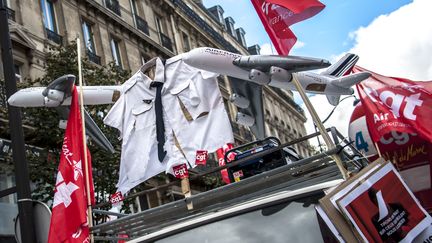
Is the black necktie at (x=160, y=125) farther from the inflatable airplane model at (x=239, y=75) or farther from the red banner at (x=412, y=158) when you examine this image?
the red banner at (x=412, y=158)

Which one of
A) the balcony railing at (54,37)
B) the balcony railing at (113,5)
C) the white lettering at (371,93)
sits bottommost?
the white lettering at (371,93)

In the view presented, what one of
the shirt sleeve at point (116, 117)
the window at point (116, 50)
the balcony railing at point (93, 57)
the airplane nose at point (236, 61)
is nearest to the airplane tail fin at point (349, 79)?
the airplane nose at point (236, 61)

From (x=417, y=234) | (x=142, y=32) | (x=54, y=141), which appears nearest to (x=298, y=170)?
(x=417, y=234)

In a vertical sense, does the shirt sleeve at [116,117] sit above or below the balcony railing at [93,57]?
below

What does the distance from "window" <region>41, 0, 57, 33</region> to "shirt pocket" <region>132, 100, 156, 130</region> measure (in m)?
14.6

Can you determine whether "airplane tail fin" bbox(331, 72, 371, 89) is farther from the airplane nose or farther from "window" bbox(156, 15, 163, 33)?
"window" bbox(156, 15, 163, 33)

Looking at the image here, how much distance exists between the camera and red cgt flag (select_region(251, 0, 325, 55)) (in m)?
4.56

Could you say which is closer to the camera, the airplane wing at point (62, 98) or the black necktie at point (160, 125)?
the black necktie at point (160, 125)

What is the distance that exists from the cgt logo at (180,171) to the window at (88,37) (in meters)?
16.1

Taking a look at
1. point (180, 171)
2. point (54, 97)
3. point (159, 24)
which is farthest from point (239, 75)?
point (159, 24)

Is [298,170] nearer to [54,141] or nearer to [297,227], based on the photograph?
[297,227]

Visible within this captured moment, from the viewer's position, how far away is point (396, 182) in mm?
3199

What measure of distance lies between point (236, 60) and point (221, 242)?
241cm

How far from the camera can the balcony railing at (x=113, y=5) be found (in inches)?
894
